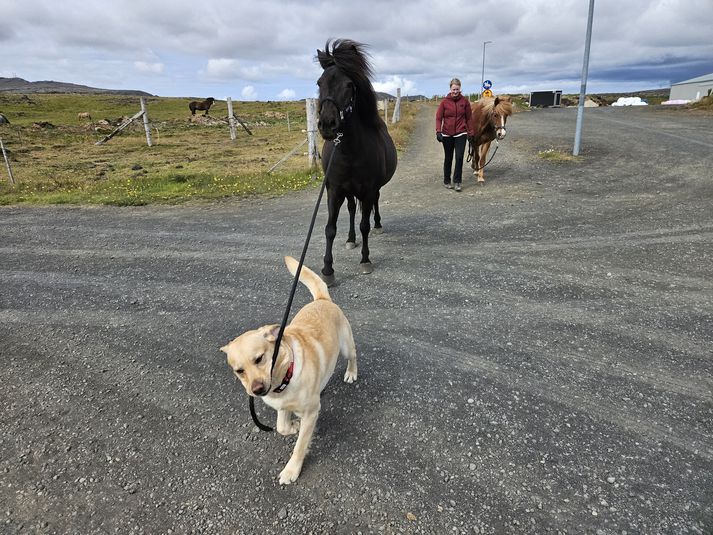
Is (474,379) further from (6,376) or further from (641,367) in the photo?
(6,376)

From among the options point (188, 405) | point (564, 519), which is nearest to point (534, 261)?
point (564, 519)

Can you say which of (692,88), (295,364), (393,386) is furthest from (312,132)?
(692,88)

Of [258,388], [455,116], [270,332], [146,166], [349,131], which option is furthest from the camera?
[146,166]

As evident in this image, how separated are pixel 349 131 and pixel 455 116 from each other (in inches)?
216

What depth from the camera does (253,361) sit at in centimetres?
240

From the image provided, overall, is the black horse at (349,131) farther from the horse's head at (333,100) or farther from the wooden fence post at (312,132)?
the wooden fence post at (312,132)

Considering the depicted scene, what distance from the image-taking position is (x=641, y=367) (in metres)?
3.71

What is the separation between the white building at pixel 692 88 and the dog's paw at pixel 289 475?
2215 inches

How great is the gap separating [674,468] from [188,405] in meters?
3.50

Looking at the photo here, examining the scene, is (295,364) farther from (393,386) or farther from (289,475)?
(393,386)

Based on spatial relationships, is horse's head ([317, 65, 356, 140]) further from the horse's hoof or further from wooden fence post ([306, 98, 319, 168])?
wooden fence post ([306, 98, 319, 168])

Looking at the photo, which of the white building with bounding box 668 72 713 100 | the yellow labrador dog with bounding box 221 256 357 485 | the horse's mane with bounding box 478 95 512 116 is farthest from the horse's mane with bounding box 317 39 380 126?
the white building with bounding box 668 72 713 100

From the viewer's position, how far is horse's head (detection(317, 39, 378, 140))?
15.8 ft

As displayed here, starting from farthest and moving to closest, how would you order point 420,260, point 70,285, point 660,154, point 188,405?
point 660,154 < point 420,260 < point 70,285 < point 188,405
